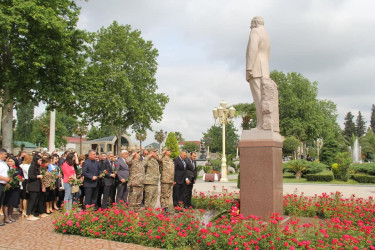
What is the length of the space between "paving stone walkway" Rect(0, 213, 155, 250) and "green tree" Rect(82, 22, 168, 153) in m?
24.7

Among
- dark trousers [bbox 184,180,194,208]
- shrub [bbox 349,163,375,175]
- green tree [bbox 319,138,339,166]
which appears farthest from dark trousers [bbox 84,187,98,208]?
green tree [bbox 319,138,339,166]

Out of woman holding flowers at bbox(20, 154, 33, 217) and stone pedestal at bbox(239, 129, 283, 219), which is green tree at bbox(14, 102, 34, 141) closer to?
woman holding flowers at bbox(20, 154, 33, 217)

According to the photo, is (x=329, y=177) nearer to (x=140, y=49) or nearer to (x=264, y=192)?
(x=264, y=192)

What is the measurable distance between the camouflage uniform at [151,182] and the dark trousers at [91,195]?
5.20 ft

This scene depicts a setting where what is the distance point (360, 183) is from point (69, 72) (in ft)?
61.3

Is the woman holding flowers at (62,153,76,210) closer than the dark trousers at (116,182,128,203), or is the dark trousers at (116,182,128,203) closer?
the woman holding flowers at (62,153,76,210)

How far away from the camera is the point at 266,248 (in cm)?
480

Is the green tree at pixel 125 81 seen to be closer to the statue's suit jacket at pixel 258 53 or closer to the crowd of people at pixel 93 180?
the crowd of people at pixel 93 180

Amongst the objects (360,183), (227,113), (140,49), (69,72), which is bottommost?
(360,183)

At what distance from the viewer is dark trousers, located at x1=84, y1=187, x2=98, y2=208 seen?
29.2 feet

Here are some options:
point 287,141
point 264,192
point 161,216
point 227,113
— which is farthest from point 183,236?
point 287,141

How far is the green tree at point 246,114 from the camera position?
51.8 metres

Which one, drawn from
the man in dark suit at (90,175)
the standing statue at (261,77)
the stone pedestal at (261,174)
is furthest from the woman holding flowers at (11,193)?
the standing statue at (261,77)

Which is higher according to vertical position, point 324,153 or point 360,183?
point 324,153
